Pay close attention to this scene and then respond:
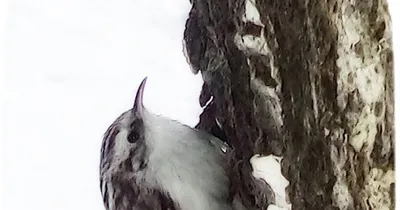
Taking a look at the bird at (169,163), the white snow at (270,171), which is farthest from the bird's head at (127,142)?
the white snow at (270,171)

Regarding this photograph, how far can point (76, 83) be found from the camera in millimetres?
1034

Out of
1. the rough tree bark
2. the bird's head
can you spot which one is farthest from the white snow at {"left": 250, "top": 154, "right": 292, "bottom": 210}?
the bird's head

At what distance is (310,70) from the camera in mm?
1021

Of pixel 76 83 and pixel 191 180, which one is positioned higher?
pixel 76 83

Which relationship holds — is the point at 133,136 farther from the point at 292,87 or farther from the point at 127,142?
the point at 292,87

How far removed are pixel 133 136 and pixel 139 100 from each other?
4cm

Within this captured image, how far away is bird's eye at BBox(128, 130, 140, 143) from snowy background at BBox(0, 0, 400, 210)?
29 millimetres

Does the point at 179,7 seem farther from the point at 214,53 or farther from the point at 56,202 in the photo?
the point at 56,202

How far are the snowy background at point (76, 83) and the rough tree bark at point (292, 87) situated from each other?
0.11 feet

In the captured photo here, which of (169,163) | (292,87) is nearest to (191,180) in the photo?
(169,163)

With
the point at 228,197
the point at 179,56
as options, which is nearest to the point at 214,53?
the point at 179,56

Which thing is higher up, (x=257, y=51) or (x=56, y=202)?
(x=257, y=51)

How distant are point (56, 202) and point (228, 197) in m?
0.18

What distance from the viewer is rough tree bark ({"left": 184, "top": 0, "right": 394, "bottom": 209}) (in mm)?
1017
